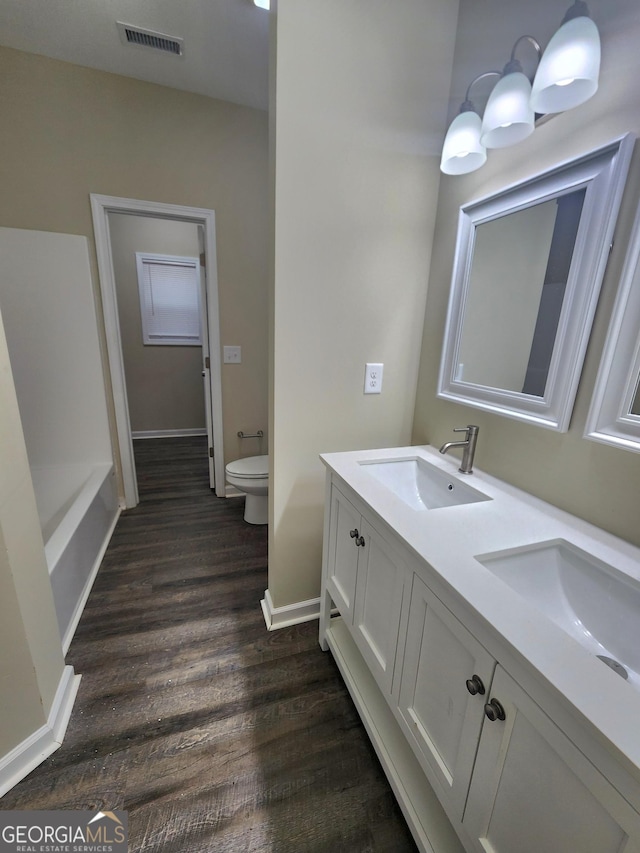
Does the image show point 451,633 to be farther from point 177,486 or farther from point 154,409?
point 154,409

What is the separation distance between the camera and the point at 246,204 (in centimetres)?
238

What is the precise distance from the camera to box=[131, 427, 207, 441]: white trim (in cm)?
408

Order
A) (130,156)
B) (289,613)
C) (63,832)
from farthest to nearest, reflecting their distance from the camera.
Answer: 1. (130,156)
2. (289,613)
3. (63,832)

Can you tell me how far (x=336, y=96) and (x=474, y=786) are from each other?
190 cm

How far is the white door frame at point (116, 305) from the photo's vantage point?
2.12 meters

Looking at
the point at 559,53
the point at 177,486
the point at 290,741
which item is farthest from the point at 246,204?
the point at 290,741

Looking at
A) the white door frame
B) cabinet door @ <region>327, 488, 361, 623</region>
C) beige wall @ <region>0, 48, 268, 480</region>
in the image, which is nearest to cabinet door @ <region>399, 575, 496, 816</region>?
cabinet door @ <region>327, 488, 361, 623</region>

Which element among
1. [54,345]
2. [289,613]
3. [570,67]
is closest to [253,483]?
[289,613]

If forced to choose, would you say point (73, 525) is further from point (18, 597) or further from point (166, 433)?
point (166, 433)

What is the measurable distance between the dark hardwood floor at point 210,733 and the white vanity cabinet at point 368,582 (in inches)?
13.1

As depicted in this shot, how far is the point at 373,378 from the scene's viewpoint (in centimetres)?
149

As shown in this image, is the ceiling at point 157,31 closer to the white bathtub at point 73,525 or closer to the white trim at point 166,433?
the white bathtub at point 73,525

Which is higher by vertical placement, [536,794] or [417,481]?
[417,481]

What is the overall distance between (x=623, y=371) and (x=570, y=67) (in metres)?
0.73
